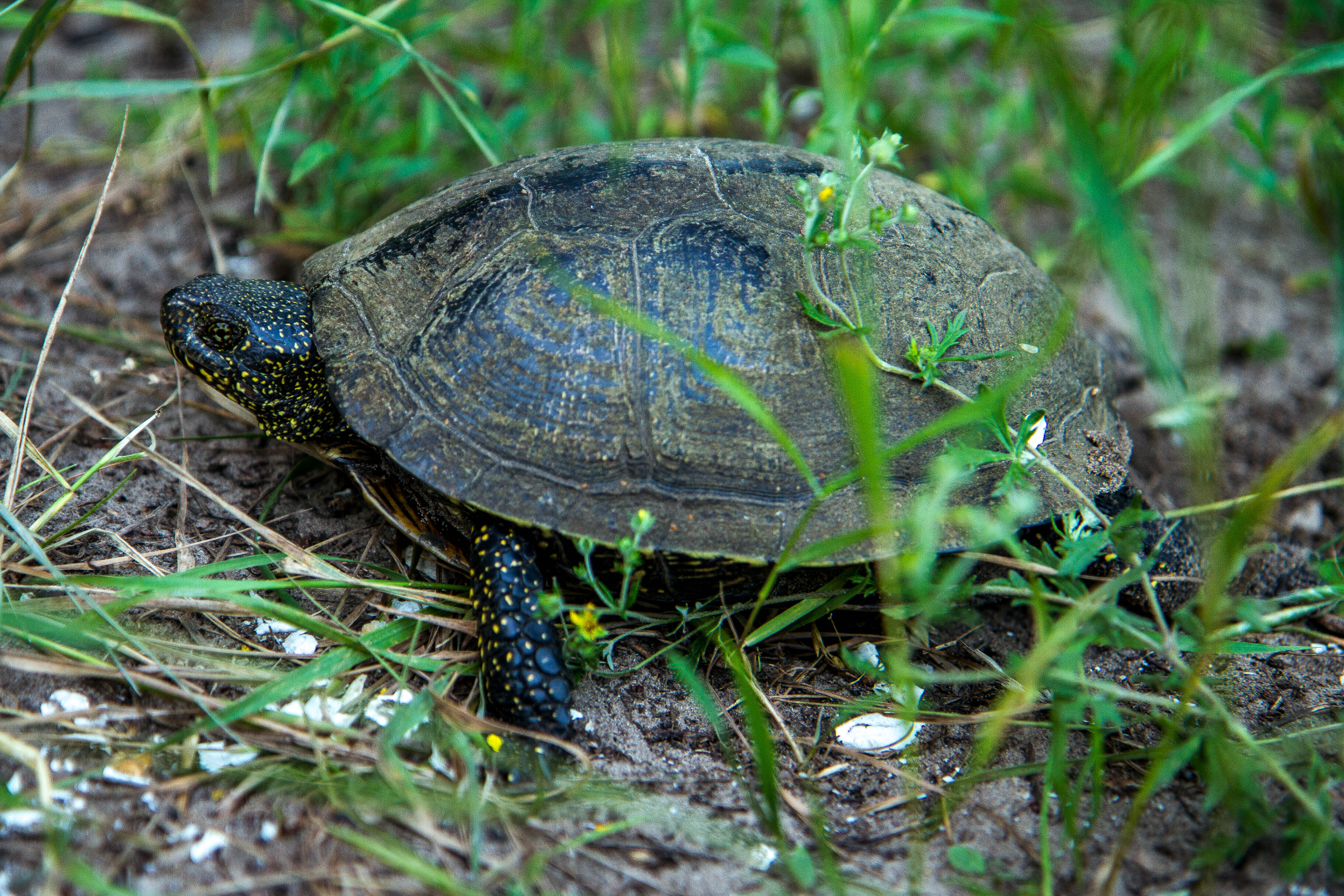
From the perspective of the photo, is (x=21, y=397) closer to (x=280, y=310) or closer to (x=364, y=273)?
(x=280, y=310)

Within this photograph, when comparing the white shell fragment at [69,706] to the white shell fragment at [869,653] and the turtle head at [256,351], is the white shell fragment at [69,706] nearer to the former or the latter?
the turtle head at [256,351]

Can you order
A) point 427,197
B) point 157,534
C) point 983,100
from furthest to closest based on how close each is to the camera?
point 983,100, point 427,197, point 157,534

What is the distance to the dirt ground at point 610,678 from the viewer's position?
176cm

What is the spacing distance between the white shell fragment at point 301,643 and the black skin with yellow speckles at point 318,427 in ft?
1.27

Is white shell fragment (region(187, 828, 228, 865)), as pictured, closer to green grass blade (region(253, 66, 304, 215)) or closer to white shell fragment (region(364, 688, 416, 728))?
white shell fragment (region(364, 688, 416, 728))

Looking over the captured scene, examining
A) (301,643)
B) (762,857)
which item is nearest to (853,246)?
(762,857)

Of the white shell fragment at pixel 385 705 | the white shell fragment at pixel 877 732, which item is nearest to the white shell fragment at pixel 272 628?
the white shell fragment at pixel 385 705

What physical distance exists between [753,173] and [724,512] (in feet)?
3.49

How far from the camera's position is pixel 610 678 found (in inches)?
91.8

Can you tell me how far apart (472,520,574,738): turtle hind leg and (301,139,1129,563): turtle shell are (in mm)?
141

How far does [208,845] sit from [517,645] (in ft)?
2.49

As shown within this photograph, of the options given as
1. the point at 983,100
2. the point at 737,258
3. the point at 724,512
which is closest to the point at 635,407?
the point at 724,512

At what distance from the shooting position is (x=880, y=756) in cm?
216

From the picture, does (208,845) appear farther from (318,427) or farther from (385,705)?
(318,427)
